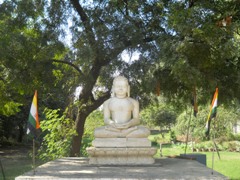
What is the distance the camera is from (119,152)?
750 cm

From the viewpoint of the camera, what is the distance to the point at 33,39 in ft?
33.5

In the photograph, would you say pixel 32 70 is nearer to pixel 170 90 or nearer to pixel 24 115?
pixel 170 90

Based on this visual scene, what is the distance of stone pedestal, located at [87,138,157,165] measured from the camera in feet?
24.7

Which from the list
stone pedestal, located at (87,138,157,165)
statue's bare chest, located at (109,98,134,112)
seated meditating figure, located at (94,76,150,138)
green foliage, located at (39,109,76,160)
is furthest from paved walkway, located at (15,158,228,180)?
green foliage, located at (39,109,76,160)

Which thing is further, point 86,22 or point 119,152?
point 86,22

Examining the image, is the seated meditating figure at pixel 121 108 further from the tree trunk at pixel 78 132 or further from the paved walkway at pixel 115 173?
the tree trunk at pixel 78 132

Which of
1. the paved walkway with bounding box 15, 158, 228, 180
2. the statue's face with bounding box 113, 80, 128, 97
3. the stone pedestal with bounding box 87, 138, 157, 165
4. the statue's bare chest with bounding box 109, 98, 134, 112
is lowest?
the paved walkway with bounding box 15, 158, 228, 180

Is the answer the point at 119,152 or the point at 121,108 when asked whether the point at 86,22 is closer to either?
the point at 121,108

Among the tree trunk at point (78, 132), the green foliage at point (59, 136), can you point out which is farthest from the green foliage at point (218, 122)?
the tree trunk at point (78, 132)

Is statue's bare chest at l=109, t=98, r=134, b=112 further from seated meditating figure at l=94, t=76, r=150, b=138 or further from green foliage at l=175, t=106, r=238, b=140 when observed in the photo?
green foliage at l=175, t=106, r=238, b=140

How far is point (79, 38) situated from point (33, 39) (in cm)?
141

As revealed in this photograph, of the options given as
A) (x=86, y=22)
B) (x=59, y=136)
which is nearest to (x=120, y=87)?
(x=86, y=22)

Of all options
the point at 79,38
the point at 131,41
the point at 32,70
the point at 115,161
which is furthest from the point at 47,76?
the point at 115,161

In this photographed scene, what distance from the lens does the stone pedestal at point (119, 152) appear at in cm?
753
